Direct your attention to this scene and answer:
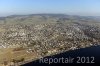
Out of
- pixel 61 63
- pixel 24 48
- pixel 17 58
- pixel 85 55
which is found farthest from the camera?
pixel 24 48

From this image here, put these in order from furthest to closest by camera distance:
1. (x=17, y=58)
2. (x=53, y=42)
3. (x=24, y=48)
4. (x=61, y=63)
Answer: (x=53, y=42) → (x=24, y=48) → (x=17, y=58) → (x=61, y=63)

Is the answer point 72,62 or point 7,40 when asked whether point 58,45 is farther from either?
point 72,62

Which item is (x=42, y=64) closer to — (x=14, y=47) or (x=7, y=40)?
(x=14, y=47)

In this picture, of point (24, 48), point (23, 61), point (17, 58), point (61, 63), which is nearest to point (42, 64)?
point (61, 63)

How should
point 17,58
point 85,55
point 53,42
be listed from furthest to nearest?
1. point 53,42
2. point 17,58
3. point 85,55

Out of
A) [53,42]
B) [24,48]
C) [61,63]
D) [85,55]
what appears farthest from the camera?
[53,42]

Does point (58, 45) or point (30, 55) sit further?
point (58, 45)

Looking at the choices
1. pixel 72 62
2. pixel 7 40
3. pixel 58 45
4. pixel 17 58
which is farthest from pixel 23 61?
pixel 7 40

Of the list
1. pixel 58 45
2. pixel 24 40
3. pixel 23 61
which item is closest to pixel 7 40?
pixel 24 40

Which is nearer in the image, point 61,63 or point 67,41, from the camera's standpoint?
point 61,63
